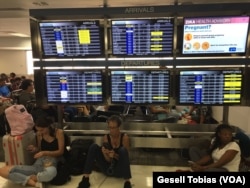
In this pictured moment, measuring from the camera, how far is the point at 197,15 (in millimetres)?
3152

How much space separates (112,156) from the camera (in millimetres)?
3137

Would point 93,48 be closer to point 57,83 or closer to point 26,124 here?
point 57,83

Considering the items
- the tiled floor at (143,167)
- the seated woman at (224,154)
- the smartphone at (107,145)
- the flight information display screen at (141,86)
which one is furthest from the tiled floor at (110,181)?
the flight information display screen at (141,86)

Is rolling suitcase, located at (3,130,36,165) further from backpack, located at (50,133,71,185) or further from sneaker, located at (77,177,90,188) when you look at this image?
sneaker, located at (77,177,90,188)

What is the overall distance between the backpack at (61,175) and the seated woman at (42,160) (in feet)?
0.27

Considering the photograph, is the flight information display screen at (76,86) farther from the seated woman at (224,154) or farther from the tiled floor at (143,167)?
the seated woman at (224,154)

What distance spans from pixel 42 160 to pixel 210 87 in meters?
2.45

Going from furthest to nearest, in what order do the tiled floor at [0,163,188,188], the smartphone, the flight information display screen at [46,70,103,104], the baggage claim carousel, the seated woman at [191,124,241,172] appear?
the baggage claim carousel < the flight information display screen at [46,70,103,104] < the smartphone < the tiled floor at [0,163,188,188] < the seated woman at [191,124,241,172]

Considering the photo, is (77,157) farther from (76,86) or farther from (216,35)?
(216,35)

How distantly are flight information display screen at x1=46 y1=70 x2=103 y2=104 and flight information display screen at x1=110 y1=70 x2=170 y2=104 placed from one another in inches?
8.8

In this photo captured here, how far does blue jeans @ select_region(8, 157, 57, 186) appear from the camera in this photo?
2986mm

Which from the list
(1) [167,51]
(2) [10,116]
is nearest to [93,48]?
(1) [167,51]

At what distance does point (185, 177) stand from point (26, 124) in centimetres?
257

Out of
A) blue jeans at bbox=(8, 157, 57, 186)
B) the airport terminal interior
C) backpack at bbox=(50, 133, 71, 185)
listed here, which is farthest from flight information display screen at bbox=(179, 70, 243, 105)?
blue jeans at bbox=(8, 157, 57, 186)
